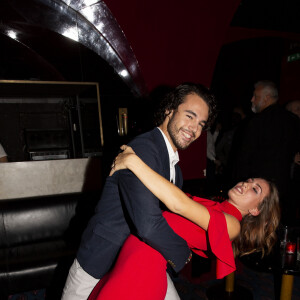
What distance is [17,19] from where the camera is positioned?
3693 mm

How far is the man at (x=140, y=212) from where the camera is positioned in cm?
105

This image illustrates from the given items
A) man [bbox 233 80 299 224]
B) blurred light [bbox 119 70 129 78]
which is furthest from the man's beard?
blurred light [bbox 119 70 129 78]

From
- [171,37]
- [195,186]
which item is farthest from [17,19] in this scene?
[195,186]

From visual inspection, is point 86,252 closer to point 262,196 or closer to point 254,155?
point 262,196

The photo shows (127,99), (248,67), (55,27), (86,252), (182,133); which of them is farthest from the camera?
(248,67)

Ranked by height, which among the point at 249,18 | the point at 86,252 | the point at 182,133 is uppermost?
the point at 249,18

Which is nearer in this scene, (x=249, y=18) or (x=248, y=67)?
(x=249, y=18)

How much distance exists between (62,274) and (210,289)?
5.13ft

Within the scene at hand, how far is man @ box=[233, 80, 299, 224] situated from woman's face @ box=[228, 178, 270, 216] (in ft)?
3.30

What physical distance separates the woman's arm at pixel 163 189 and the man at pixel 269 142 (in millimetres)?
1795

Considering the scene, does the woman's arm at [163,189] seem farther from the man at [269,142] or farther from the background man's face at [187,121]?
the man at [269,142]

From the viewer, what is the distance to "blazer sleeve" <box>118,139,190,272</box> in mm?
1025

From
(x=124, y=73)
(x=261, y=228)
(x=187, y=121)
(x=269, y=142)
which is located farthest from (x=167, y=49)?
(x=261, y=228)

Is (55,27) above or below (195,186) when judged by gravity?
above
